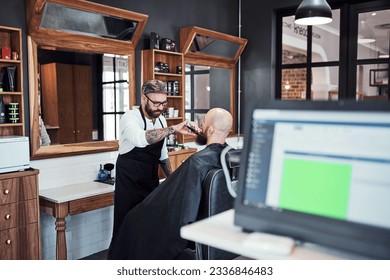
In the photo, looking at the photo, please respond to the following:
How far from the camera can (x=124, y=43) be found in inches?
154

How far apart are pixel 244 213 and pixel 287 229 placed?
0.36 feet

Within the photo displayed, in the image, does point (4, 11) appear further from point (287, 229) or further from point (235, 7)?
point (235, 7)

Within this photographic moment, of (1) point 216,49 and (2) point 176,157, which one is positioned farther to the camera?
(1) point 216,49

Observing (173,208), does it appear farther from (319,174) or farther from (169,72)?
(169,72)

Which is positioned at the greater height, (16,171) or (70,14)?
(70,14)

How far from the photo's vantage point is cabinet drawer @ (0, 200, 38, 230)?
2775 millimetres

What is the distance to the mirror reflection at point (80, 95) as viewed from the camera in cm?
334

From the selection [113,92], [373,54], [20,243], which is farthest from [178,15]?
[20,243]

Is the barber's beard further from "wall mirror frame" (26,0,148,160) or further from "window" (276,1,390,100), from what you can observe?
"window" (276,1,390,100)

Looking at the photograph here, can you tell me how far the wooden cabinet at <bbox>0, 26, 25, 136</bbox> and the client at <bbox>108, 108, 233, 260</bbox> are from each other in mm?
1259

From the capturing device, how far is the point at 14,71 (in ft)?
10.1

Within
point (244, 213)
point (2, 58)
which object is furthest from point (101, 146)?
point (244, 213)

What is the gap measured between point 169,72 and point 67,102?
131 cm
